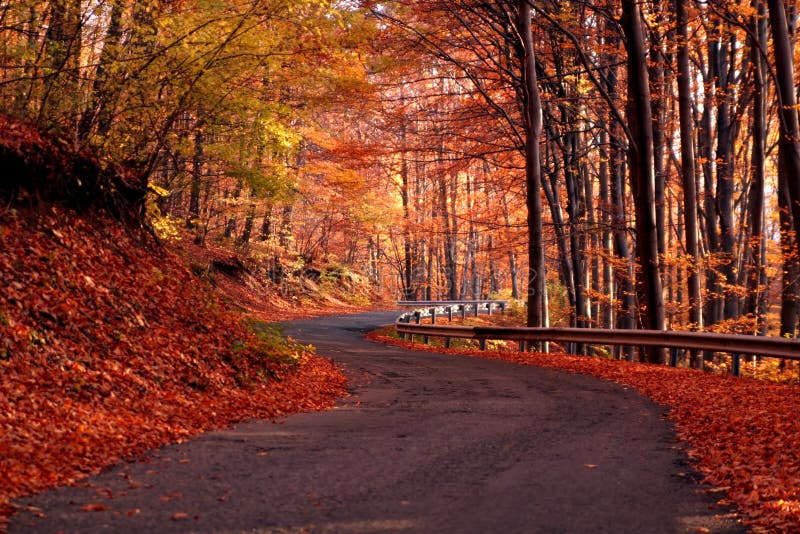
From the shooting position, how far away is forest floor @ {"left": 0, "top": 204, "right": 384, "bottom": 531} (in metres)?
6.85

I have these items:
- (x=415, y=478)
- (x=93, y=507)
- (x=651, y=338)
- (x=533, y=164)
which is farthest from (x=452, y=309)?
(x=93, y=507)

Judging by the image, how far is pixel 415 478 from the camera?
248 inches

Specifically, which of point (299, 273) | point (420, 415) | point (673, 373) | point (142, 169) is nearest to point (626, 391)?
point (673, 373)

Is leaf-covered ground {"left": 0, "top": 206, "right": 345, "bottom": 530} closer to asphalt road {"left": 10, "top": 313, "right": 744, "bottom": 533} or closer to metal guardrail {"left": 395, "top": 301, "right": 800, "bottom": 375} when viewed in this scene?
asphalt road {"left": 10, "top": 313, "right": 744, "bottom": 533}

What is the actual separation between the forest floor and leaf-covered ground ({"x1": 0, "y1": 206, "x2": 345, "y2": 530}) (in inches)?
0.8

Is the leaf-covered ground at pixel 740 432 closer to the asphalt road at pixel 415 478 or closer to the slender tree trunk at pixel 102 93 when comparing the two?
the asphalt road at pixel 415 478

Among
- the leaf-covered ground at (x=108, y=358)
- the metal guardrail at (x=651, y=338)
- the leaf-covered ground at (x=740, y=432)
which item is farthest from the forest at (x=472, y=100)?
the leaf-covered ground at (x=740, y=432)

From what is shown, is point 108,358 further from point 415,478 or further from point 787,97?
point 787,97

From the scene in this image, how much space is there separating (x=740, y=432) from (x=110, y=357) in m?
7.73

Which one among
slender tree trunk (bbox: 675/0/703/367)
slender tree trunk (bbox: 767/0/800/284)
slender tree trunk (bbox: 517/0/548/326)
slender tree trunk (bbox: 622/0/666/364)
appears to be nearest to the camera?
slender tree trunk (bbox: 767/0/800/284)

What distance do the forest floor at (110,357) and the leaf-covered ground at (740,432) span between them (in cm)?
506

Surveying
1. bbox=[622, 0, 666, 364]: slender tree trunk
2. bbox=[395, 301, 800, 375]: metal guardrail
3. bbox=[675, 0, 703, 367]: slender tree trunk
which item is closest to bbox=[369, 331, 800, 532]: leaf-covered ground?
bbox=[395, 301, 800, 375]: metal guardrail

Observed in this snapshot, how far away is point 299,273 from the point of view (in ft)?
136

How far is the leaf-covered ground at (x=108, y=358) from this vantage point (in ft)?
22.5
